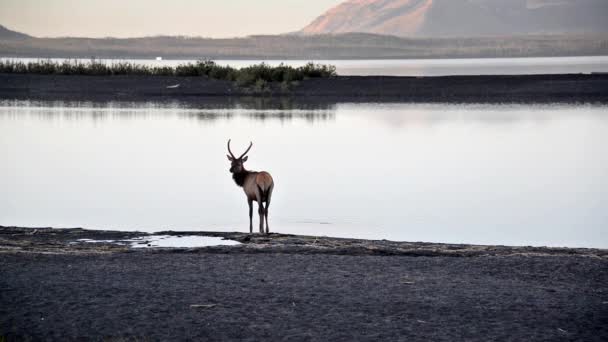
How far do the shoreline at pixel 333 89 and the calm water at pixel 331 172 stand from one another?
680cm

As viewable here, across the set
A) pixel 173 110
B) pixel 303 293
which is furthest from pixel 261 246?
pixel 173 110

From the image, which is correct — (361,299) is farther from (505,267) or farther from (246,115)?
(246,115)

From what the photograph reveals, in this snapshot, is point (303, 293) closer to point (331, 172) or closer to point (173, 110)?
point (331, 172)

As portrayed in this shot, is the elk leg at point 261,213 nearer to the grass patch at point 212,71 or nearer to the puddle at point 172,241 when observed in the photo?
the puddle at point 172,241

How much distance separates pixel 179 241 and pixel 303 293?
14.1ft

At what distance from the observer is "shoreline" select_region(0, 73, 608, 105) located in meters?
45.1

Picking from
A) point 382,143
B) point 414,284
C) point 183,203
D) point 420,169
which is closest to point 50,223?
point 183,203

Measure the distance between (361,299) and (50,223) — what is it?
814cm

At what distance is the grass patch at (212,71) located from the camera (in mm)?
48969

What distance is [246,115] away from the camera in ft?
120

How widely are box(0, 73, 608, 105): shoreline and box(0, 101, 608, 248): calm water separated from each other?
268 inches

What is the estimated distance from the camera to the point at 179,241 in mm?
12828

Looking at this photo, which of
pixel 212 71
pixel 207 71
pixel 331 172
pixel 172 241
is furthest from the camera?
pixel 207 71

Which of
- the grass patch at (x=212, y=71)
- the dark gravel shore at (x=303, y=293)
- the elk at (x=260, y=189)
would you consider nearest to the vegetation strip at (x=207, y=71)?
the grass patch at (x=212, y=71)
